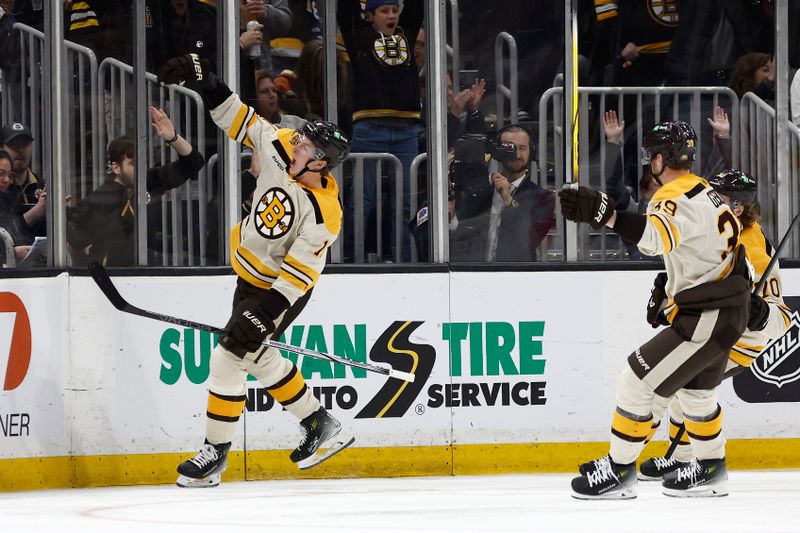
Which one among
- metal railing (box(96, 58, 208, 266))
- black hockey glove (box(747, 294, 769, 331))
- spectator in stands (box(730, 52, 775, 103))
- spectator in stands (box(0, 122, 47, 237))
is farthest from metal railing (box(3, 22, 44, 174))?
spectator in stands (box(730, 52, 775, 103))

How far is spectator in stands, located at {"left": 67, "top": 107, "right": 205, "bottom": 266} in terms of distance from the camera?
6.02 metres

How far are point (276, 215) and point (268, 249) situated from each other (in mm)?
139

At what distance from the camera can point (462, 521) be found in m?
4.48

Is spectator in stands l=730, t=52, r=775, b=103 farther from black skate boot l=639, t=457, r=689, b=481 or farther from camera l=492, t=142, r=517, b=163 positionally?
black skate boot l=639, t=457, r=689, b=481

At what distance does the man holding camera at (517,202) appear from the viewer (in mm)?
6402

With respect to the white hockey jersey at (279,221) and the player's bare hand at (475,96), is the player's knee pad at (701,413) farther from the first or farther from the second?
the player's bare hand at (475,96)

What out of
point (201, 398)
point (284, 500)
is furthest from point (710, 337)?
point (201, 398)

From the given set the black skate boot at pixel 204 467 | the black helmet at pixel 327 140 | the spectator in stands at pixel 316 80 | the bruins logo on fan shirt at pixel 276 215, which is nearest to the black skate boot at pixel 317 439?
the black skate boot at pixel 204 467

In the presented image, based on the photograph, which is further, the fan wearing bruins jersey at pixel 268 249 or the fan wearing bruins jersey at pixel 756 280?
the fan wearing bruins jersey at pixel 756 280

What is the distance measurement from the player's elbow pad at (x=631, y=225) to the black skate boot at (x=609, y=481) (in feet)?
2.46

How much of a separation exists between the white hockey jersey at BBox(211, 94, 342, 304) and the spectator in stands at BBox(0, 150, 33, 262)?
1.01m

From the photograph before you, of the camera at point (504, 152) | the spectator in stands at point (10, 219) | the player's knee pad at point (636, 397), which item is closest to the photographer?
the player's knee pad at point (636, 397)

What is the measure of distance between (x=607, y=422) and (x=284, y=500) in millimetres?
1623

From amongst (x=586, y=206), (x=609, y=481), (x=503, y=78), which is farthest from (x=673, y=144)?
(x=503, y=78)
